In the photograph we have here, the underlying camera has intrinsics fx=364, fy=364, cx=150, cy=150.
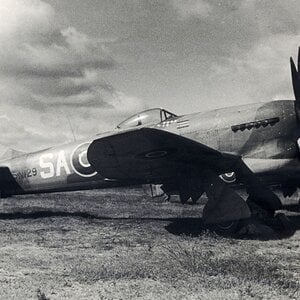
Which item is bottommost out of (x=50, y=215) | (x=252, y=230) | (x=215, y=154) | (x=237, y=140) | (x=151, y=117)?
(x=252, y=230)

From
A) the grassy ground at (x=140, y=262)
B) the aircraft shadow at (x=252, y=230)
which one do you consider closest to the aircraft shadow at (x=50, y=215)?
the grassy ground at (x=140, y=262)

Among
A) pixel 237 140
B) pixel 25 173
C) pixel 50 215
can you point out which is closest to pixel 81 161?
pixel 50 215

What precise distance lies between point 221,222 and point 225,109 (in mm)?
2266

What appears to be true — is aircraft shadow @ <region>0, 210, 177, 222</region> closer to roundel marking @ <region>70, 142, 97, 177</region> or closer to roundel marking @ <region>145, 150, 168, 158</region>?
roundel marking @ <region>70, 142, 97, 177</region>

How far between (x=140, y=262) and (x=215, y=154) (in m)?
2.53

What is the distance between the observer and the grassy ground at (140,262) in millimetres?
3117

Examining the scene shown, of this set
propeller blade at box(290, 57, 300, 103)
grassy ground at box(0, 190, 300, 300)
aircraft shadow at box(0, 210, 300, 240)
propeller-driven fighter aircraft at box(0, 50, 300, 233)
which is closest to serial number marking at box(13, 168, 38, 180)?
aircraft shadow at box(0, 210, 300, 240)

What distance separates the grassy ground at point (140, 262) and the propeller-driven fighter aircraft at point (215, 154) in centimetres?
72

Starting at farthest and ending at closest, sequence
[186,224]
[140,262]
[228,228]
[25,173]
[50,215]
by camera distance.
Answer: [25,173] < [50,215] < [186,224] < [228,228] < [140,262]

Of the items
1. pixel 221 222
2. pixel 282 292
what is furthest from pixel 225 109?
pixel 282 292

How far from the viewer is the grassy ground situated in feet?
10.2

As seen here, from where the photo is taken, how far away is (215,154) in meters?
6.05

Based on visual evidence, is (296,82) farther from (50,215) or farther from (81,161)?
(50,215)

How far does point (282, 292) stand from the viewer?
3002 mm
